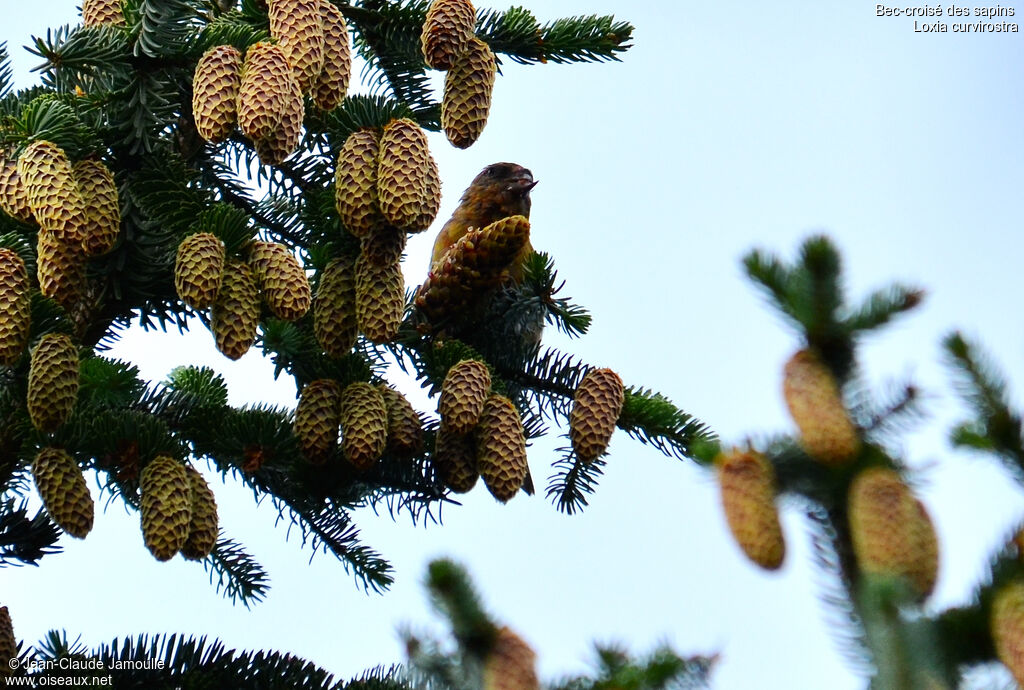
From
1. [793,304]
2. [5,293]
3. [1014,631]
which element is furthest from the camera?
[5,293]

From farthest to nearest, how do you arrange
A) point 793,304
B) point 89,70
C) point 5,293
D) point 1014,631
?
point 89,70 < point 5,293 < point 793,304 < point 1014,631

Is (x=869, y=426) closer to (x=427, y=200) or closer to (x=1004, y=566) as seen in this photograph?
(x=1004, y=566)

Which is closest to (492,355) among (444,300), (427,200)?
(444,300)

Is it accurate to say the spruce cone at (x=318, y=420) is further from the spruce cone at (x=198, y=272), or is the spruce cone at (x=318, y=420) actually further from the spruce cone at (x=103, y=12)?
the spruce cone at (x=103, y=12)

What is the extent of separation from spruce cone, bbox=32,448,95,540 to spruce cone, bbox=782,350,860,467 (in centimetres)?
112

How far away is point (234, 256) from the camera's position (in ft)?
5.67

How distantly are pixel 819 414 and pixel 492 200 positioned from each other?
2689 millimetres

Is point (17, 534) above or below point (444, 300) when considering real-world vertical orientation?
below

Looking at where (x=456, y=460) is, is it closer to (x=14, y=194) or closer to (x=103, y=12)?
(x=14, y=194)

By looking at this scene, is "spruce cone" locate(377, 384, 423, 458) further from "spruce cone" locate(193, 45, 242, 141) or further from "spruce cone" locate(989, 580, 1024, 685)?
"spruce cone" locate(989, 580, 1024, 685)

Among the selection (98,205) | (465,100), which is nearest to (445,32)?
(465,100)

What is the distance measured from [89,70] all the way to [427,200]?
61 centimetres

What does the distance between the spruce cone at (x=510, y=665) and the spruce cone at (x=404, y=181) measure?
0.81 m

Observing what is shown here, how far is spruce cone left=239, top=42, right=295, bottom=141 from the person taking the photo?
60.7 inches
